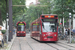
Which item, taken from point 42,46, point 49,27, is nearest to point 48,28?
point 49,27

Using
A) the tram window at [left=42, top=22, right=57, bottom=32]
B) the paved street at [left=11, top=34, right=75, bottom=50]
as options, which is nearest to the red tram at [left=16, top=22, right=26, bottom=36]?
the tram window at [left=42, top=22, right=57, bottom=32]

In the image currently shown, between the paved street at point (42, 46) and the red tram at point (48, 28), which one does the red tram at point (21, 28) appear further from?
the paved street at point (42, 46)

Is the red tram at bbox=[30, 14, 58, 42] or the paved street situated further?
the red tram at bbox=[30, 14, 58, 42]

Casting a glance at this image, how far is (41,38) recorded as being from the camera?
72.8 feet

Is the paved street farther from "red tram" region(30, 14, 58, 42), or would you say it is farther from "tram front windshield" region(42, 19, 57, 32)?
"tram front windshield" region(42, 19, 57, 32)

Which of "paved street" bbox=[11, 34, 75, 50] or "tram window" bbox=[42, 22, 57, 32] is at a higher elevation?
"tram window" bbox=[42, 22, 57, 32]

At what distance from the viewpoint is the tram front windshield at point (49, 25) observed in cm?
2194

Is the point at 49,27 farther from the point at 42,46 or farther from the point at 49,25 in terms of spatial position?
the point at 42,46

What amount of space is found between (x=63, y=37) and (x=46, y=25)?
6.56 metres

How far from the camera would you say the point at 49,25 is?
72.1ft

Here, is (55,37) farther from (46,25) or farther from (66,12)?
(66,12)

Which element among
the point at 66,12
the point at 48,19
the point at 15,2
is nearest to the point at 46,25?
the point at 48,19

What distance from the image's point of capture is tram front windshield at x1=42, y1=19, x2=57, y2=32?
21.9m

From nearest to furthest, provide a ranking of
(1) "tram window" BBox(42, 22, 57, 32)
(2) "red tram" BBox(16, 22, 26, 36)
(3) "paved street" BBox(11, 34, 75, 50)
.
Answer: (3) "paved street" BBox(11, 34, 75, 50) → (1) "tram window" BBox(42, 22, 57, 32) → (2) "red tram" BBox(16, 22, 26, 36)
